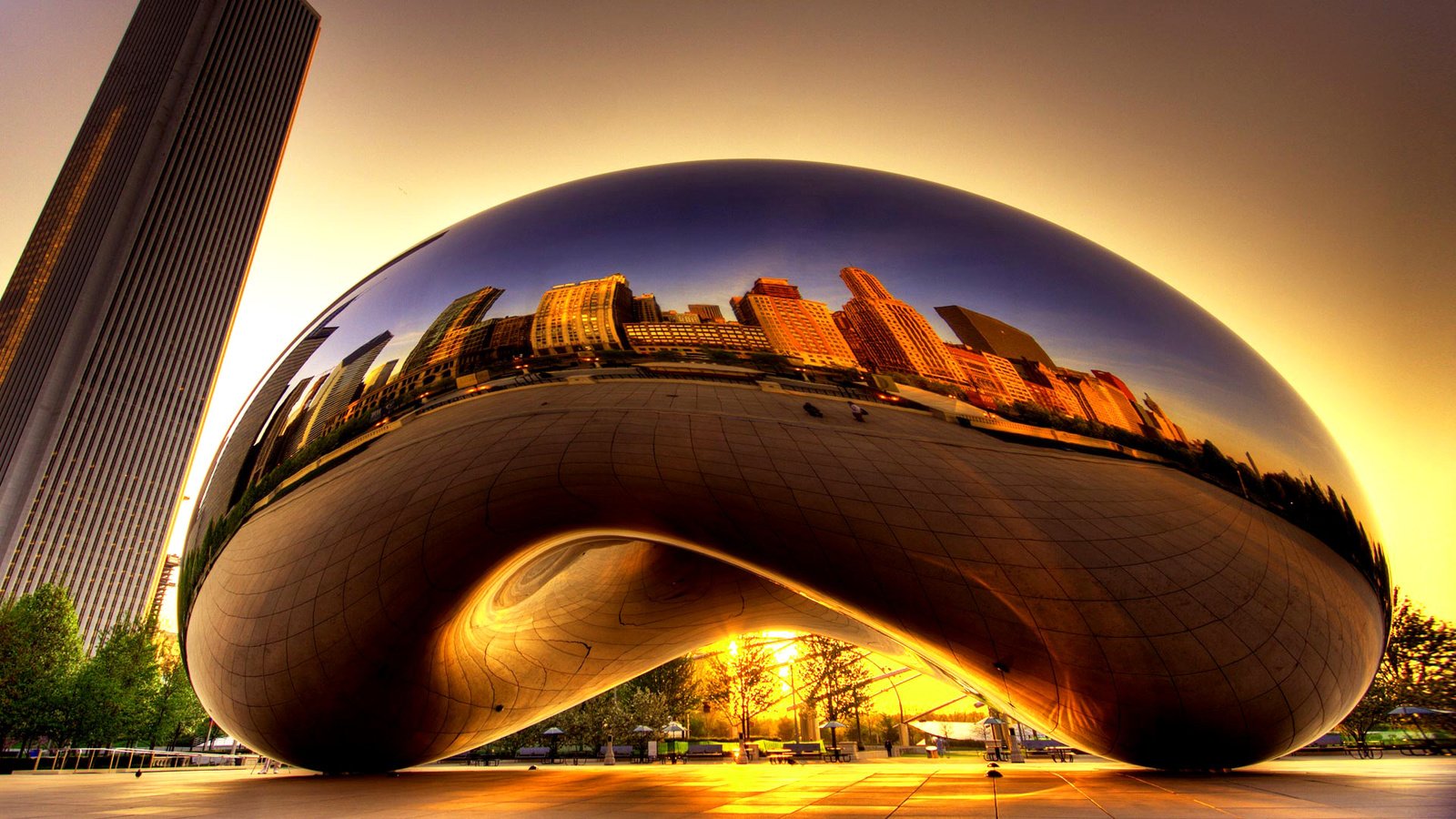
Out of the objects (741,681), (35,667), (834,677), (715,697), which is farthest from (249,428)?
(35,667)

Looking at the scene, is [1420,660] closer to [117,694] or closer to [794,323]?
[794,323]

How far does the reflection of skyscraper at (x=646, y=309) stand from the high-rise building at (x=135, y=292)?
98.9 meters

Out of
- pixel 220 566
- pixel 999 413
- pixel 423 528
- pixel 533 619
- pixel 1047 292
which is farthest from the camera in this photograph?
pixel 533 619

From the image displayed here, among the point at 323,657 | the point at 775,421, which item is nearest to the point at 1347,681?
the point at 775,421

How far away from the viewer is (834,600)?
409 cm

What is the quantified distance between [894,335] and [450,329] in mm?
2403

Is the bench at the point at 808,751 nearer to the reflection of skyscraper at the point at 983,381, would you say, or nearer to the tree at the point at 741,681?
the tree at the point at 741,681

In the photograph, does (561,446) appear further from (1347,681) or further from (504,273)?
(1347,681)

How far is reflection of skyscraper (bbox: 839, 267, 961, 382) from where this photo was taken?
3.27m

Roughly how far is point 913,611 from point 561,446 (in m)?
2.15

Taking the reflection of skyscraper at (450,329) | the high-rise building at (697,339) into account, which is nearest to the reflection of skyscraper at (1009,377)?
the high-rise building at (697,339)

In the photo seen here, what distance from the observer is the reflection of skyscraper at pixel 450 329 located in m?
3.73

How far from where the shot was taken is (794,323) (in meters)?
3.35

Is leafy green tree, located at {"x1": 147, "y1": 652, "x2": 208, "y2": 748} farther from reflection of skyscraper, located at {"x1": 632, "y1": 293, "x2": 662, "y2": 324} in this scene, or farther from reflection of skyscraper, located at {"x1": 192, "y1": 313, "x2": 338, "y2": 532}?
reflection of skyscraper, located at {"x1": 632, "y1": 293, "x2": 662, "y2": 324}
